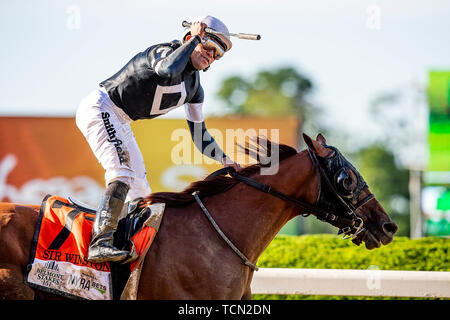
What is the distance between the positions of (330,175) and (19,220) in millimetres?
2341

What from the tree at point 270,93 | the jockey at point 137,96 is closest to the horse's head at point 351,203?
the jockey at point 137,96

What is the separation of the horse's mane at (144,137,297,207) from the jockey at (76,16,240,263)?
0.18m

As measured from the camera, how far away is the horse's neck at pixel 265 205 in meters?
4.55

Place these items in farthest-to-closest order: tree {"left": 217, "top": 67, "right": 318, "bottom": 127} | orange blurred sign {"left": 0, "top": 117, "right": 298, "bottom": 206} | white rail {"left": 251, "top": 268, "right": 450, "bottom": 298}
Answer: tree {"left": 217, "top": 67, "right": 318, "bottom": 127} < orange blurred sign {"left": 0, "top": 117, "right": 298, "bottom": 206} < white rail {"left": 251, "top": 268, "right": 450, "bottom": 298}

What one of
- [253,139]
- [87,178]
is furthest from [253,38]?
[87,178]

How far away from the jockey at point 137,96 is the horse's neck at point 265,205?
352 millimetres

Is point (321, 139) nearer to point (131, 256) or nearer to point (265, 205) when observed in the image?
point (265, 205)

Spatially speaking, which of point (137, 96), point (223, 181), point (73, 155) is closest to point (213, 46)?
point (137, 96)

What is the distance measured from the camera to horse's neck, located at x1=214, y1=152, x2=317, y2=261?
4.55 metres

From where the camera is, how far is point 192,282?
4324mm

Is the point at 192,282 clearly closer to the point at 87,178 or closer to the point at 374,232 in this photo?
the point at 374,232

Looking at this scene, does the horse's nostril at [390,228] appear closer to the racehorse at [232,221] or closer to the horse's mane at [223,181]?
the racehorse at [232,221]

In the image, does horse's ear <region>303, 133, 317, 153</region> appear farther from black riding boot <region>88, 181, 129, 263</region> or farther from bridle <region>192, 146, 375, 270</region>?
black riding boot <region>88, 181, 129, 263</region>

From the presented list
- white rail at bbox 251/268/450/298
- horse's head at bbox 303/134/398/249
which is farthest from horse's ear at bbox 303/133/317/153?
white rail at bbox 251/268/450/298
